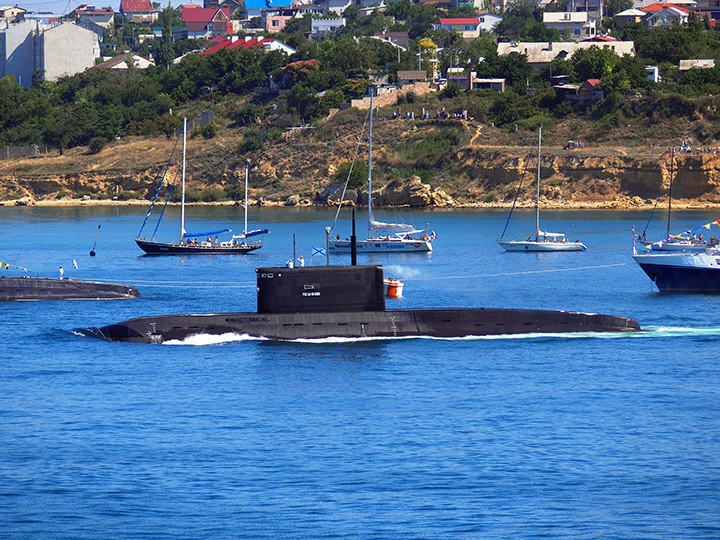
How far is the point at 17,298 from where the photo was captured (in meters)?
56.2

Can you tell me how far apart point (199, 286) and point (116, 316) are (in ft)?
45.9

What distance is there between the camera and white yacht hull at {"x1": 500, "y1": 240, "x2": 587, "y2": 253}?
8544cm

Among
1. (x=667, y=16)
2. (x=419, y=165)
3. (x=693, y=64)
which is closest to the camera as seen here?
(x=419, y=165)

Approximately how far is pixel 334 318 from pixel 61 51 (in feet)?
556

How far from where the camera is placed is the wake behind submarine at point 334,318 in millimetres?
40125

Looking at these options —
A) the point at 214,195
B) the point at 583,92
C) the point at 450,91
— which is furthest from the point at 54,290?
the point at 450,91

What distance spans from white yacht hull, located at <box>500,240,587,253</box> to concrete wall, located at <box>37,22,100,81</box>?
130294 millimetres

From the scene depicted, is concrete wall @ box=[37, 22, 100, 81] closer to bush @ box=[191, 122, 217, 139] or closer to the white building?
the white building

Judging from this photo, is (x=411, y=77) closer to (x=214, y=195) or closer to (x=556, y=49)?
(x=556, y=49)

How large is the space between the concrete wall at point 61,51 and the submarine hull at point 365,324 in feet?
527

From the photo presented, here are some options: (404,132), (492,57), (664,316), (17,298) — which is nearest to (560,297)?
(664,316)

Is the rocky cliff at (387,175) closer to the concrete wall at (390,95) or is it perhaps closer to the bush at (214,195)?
the bush at (214,195)

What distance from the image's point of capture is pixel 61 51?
19525cm

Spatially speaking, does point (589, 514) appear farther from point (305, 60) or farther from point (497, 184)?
point (305, 60)
